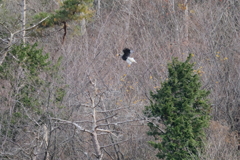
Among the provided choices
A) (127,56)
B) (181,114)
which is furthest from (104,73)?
(181,114)

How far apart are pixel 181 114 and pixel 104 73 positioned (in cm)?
689

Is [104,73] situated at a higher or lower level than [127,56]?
higher

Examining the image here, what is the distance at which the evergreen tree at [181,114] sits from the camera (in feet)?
27.7

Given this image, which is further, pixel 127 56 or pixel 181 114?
pixel 127 56

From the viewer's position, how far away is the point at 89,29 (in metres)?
20.7

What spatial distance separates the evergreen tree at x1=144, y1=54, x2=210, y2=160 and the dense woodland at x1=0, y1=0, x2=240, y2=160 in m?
0.41

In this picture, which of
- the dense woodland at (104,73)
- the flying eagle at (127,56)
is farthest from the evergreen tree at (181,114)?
the flying eagle at (127,56)

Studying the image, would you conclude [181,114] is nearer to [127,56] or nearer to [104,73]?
[127,56]

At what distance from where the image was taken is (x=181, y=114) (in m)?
8.65

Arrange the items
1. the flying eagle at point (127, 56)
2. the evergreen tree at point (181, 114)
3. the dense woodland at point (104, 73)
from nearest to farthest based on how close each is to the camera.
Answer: the evergreen tree at point (181, 114), the dense woodland at point (104, 73), the flying eagle at point (127, 56)

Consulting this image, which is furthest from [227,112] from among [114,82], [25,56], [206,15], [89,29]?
[89,29]

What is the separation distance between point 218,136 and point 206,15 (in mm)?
8346

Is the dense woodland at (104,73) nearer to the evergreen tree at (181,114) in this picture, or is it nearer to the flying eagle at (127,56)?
the evergreen tree at (181,114)

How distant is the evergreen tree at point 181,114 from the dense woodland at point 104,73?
16.0 inches
